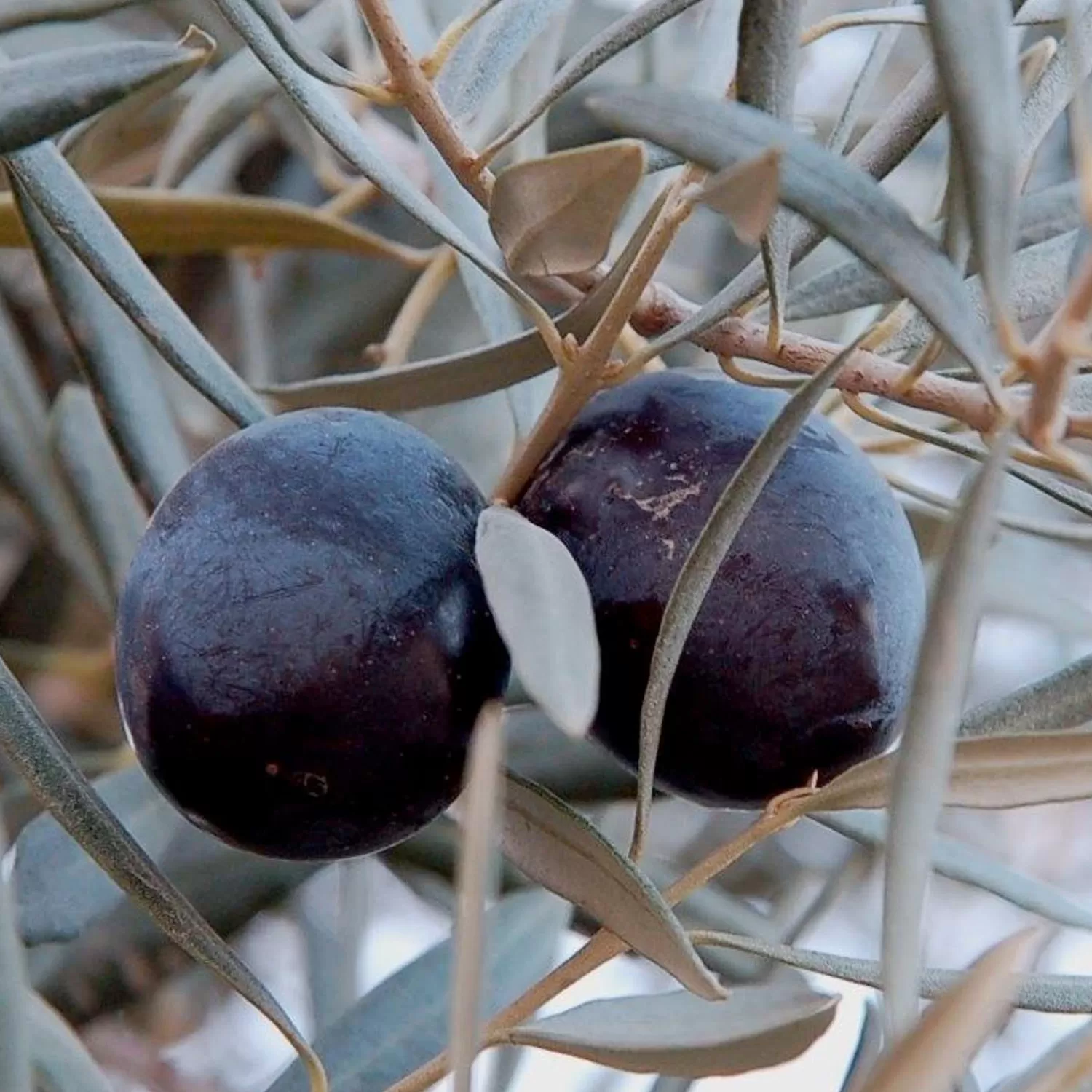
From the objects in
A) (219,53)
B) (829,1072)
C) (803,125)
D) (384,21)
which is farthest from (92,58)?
(829,1072)

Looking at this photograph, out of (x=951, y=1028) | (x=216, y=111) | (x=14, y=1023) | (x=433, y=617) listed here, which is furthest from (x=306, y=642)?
(x=216, y=111)

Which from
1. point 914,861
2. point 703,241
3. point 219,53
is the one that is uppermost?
point 703,241

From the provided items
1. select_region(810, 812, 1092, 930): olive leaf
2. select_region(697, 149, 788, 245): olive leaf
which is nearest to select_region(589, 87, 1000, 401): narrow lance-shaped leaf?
select_region(697, 149, 788, 245): olive leaf

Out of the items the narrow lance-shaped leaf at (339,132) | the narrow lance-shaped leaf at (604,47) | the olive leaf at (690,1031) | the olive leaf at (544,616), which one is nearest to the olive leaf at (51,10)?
the narrow lance-shaped leaf at (339,132)

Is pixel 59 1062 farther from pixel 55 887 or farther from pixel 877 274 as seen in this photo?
pixel 877 274

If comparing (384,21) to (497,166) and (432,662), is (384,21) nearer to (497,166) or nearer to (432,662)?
(432,662)
